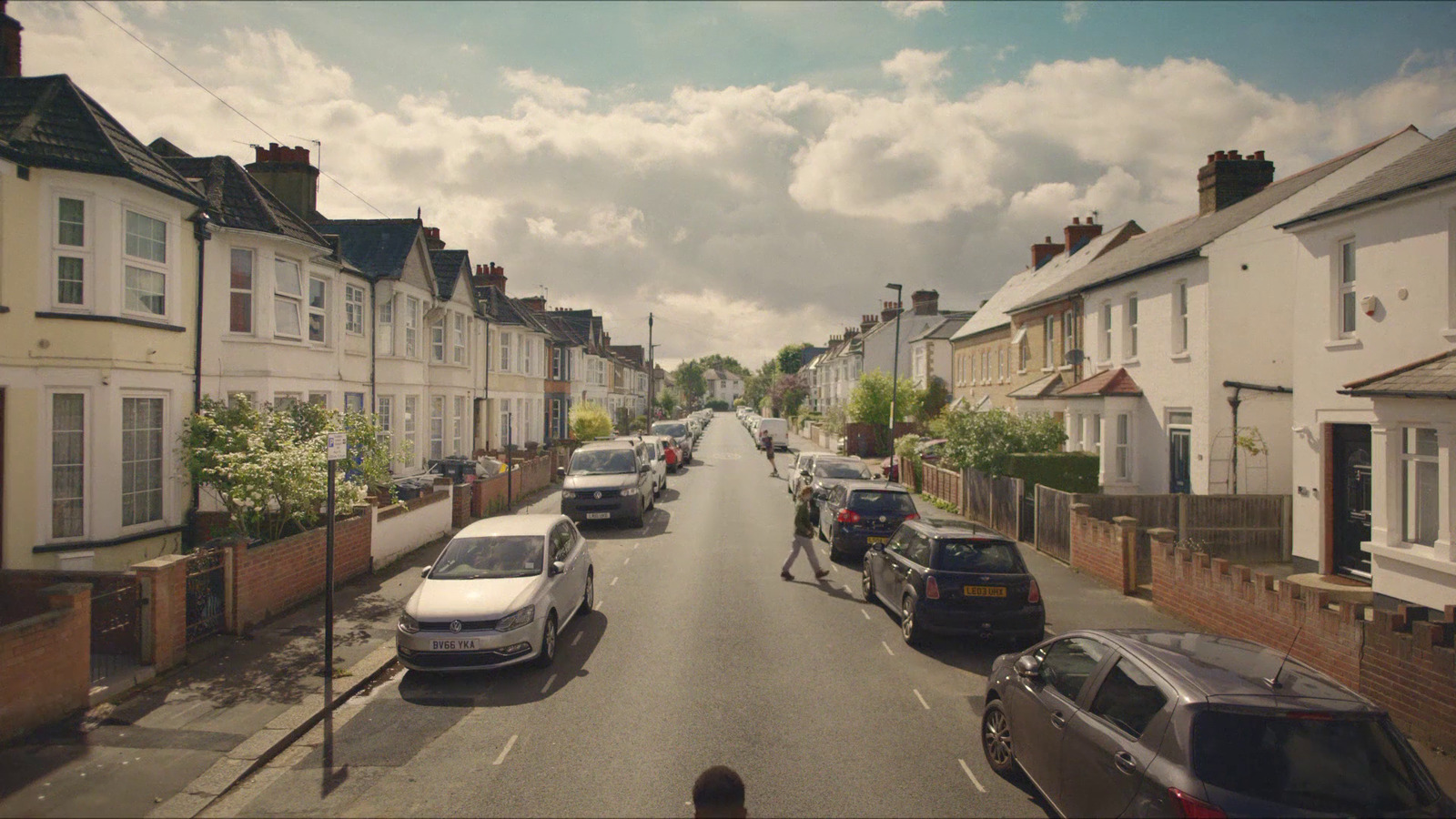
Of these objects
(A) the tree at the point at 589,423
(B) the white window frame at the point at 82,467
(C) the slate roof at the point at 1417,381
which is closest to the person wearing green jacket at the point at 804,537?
(C) the slate roof at the point at 1417,381

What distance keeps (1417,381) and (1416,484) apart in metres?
1.57

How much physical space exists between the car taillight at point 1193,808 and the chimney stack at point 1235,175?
22667 mm

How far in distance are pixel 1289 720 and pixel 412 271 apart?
74.8 feet

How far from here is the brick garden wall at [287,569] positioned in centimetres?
1016

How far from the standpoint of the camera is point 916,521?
1165cm

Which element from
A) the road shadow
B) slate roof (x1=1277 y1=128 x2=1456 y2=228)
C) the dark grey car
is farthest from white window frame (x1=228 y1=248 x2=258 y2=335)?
slate roof (x1=1277 y1=128 x2=1456 y2=228)

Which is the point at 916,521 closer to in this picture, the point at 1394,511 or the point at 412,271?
the point at 1394,511

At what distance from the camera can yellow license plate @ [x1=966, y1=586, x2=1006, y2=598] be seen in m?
9.89

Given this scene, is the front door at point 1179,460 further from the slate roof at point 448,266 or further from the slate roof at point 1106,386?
the slate roof at point 448,266

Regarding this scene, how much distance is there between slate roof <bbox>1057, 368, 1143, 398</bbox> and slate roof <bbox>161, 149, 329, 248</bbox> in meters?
20.0

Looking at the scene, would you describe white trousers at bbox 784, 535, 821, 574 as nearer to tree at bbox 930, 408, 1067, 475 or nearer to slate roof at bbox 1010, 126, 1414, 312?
tree at bbox 930, 408, 1067, 475

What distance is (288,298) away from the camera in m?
16.6

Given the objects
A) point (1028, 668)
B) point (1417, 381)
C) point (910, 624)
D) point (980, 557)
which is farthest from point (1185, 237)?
point (1028, 668)

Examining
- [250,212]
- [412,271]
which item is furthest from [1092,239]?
[250,212]
